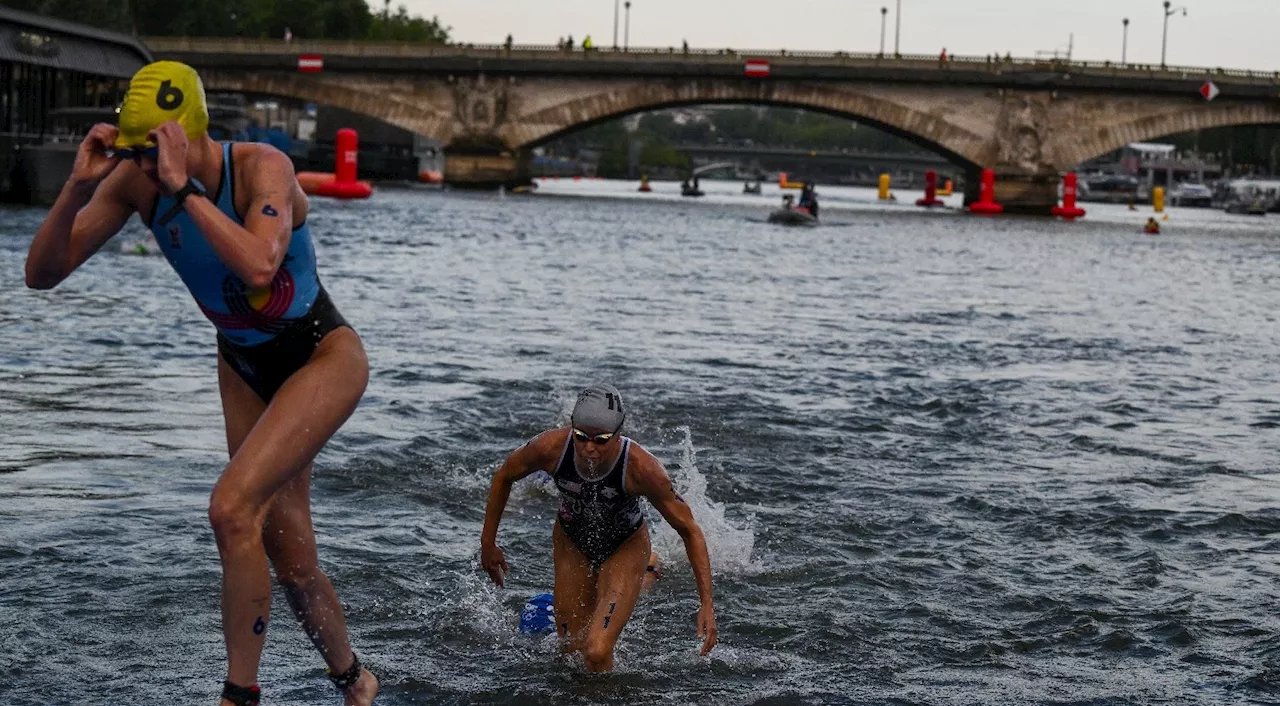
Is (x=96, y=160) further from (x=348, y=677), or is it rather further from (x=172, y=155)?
(x=348, y=677)

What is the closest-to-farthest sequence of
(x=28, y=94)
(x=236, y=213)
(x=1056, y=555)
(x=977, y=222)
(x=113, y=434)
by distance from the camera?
(x=236, y=213)
(x=1056, y=555)
(x=113, y=434)
(x=28, y=94)
(x=977, y=222)

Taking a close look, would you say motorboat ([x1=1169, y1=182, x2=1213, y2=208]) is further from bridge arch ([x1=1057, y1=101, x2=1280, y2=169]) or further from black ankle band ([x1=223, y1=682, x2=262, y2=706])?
black ankle band ([x1=223, y1=682, x2=262, y2=706])

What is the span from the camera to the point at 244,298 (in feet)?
19.4

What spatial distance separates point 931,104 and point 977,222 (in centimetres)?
1124

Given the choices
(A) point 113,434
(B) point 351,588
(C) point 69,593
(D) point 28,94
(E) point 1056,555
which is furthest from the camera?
(D) point 28,94

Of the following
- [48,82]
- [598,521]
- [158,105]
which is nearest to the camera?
[158,105]

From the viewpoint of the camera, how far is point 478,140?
292 ft

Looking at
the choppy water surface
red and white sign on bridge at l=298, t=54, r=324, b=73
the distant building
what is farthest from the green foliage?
the choppy water surface

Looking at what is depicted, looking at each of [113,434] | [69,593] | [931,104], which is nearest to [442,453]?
[113,434]

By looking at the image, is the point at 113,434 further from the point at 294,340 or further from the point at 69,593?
the point at 294,340

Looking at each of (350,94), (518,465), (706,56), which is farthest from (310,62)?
(518,465)

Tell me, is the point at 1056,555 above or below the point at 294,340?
below

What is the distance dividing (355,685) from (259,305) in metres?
1.50

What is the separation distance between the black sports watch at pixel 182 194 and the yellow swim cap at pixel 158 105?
168 mm
